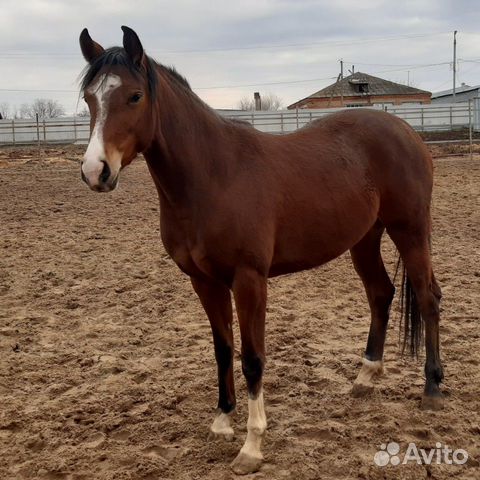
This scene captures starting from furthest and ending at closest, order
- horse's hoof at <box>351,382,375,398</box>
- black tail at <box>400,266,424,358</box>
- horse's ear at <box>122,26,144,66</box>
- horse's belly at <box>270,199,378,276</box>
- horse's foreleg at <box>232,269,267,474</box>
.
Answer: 1. black tail at <box>400,266,424,358</box>
2. horse's hoof at <box>351,382,375,398</box>
3. horse's belly at <box>270,199,378,276</box>
4. horse's foreleg at <box>232,269,267,474</box>
5. horse's ear at <box>122,26,144,66</box>

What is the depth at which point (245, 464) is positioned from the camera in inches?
106

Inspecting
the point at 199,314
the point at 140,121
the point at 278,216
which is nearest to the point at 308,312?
the point at 199,314

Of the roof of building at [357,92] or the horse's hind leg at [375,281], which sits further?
the roof of building at [357,92]

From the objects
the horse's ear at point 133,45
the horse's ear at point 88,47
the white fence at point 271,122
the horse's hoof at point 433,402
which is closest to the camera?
the horse's ear at point 133,45

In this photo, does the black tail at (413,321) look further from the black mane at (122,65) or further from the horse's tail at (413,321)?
the black mane at (122,65)

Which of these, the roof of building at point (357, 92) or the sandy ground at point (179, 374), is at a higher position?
the roof of building at point (357, 92)

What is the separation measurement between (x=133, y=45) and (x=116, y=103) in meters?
0.30

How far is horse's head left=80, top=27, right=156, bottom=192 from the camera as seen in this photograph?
2326mm

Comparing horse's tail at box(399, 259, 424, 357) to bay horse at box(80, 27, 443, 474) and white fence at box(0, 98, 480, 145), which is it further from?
white fence at box(0, 98, 480, 145)

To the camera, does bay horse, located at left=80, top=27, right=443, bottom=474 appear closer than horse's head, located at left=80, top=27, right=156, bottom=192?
No

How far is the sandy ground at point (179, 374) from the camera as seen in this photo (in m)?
2.80

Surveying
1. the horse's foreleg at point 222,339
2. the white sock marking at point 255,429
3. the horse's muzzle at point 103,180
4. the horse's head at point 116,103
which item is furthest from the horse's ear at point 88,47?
the white sock marking at point 255,429

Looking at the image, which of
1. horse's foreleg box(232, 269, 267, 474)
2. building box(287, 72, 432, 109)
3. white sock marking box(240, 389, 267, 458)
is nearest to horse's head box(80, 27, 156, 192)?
horse's foreleg box(232, 269, 267, 474)

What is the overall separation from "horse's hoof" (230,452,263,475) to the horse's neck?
132 cm
